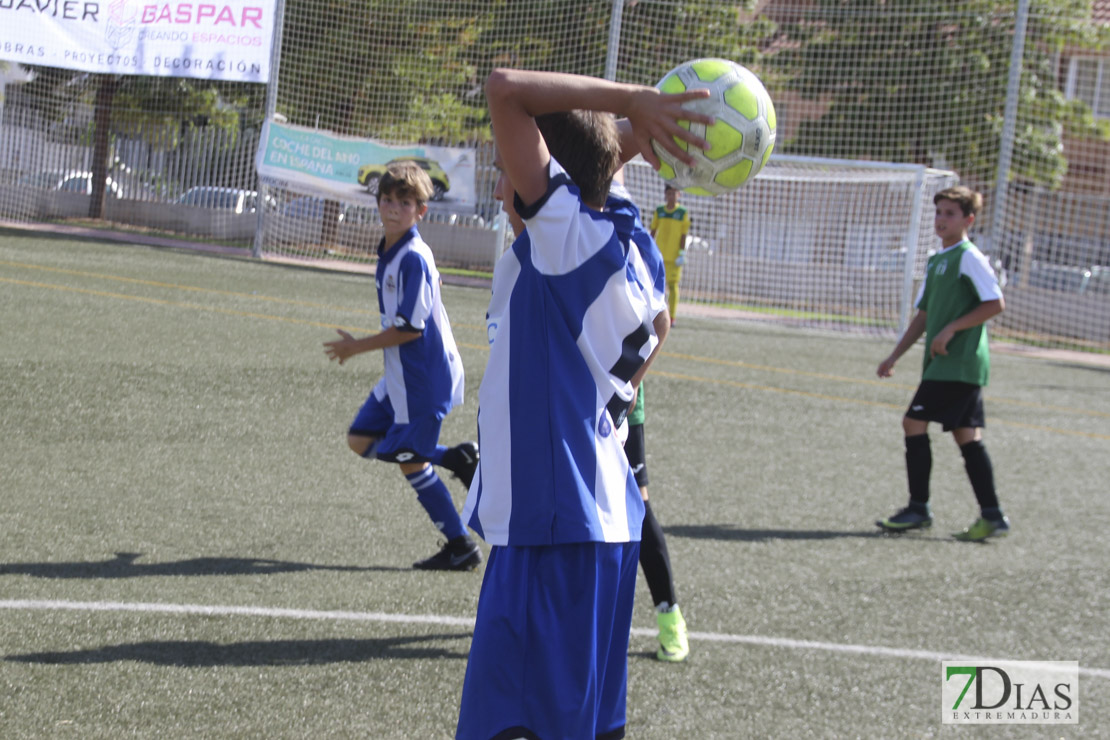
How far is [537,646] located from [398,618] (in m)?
2.10

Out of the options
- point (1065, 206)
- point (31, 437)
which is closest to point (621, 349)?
point (31, 437)

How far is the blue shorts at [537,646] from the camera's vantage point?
2.07m

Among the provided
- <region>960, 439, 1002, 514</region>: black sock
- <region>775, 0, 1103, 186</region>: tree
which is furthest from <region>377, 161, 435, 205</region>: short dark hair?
<region>775, 0, 1103, 186</region>: tree

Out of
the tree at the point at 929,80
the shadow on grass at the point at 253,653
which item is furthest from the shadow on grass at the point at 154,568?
the tree at the point at 929,80

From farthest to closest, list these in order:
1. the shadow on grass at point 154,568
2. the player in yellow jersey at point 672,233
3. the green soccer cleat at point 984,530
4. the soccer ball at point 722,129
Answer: the player in yellow jersey at point 672,233
the green soccer cleat at point 984,530
the shadow on grass at point 154,568
the soccer ball at point 722,129

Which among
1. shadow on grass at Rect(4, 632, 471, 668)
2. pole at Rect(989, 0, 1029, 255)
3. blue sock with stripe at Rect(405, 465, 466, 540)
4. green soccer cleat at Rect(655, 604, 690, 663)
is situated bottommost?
shadow on grass at Rect(4, 632, 471, 668)

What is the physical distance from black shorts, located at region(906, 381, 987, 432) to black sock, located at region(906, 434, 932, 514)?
0.48 ft

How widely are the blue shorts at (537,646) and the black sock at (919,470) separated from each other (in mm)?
4373

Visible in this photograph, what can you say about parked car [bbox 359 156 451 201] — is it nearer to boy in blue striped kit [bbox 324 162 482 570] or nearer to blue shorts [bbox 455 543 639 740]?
boy in blue striped kit [bbox 324 162 482 570]

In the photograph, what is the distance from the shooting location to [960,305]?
239 inches

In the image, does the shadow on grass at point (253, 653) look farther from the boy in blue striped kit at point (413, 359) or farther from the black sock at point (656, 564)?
the boy in blue striped kit at point (413, 359)

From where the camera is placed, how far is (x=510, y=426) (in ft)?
7.09

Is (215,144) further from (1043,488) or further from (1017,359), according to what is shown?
(1043,488)

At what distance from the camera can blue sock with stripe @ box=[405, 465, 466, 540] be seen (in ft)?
15.5
